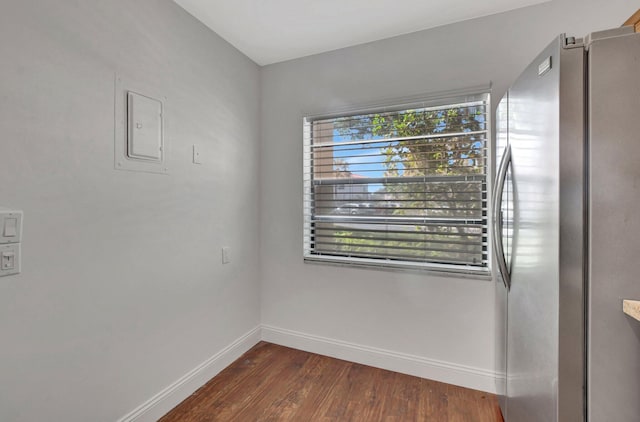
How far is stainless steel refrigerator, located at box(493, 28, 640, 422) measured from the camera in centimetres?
86

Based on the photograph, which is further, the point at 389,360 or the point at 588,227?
the point at 389,360

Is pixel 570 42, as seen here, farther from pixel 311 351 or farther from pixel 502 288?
pixel 311 351

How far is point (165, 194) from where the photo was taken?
1702 millimetres

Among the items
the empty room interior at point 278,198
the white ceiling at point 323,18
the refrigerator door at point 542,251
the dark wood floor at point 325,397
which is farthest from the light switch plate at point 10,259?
the refrigerator door at point 542,251

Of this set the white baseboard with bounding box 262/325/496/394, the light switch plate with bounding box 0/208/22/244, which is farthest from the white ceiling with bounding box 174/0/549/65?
the white baseboard with bounding box 262/325/496/394

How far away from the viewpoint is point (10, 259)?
1.08 metres

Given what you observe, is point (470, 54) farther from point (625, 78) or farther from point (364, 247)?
point (364, 247)

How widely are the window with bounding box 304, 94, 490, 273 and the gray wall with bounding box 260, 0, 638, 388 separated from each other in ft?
0.36

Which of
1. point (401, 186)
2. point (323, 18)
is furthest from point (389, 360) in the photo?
point (323, 18)

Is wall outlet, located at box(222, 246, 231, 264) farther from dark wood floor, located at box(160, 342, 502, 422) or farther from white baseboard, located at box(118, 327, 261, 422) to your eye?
dark wood floor, located at box(160, 342, 502, 422)

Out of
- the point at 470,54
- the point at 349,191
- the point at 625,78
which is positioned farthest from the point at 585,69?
the point at 349,191

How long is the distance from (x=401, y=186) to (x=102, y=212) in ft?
5.79

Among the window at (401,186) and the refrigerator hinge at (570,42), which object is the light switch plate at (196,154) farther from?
the refrigerator hinge at (570,42)

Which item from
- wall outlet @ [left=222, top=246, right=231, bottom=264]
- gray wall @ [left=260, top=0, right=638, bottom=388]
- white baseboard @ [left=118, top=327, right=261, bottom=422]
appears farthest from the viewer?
wall outlet @ [left=222, top=246, right=231, bottom=264]
